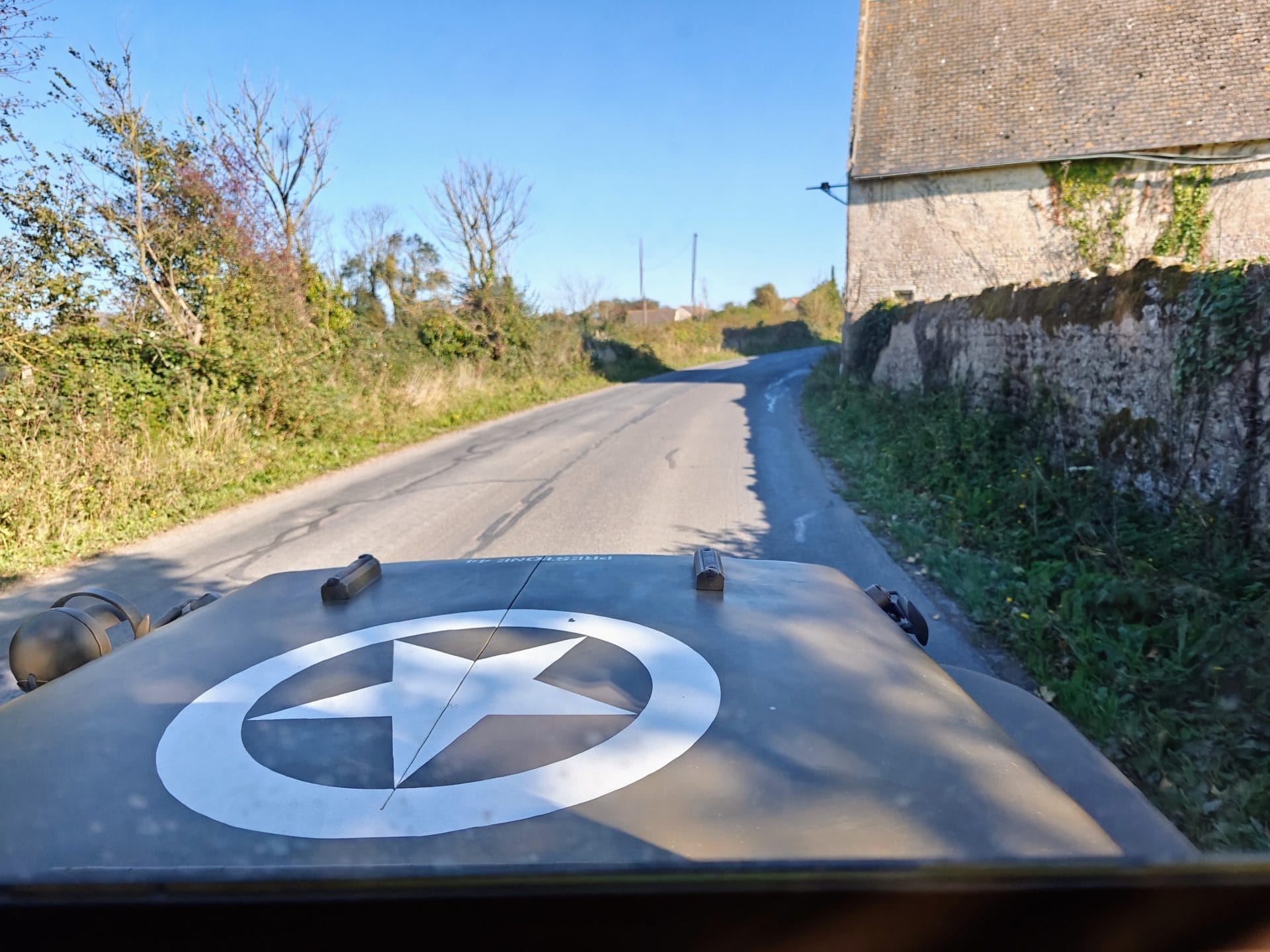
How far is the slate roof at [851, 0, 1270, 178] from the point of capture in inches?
642

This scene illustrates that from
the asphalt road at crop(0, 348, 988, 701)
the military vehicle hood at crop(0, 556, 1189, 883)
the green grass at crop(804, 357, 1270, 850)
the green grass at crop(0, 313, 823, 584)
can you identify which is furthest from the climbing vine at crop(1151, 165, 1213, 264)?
the military vehicle hood at crop(0, 556, 1189, 883)

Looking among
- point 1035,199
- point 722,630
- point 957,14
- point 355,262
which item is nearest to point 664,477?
point 722,630

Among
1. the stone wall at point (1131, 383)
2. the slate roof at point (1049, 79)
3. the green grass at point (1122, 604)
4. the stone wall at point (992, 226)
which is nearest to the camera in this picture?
the green grass at point (1122, 604)

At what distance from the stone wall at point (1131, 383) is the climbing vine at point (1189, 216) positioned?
33.0 feet

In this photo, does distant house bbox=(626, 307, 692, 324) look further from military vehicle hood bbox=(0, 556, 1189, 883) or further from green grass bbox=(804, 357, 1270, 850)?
military vehicle hood bbox=(0, 556, 1189, 883)

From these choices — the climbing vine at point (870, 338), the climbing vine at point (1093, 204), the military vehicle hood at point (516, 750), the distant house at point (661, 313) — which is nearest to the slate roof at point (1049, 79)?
the climbing vine at point (1093, 204)

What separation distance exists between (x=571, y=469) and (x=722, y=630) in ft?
30.2

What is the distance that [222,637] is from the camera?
6.05 ft

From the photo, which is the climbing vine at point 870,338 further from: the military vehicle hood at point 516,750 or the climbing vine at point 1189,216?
the military vehicle hood at point 516,750

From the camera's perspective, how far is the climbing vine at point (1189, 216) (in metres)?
16.4

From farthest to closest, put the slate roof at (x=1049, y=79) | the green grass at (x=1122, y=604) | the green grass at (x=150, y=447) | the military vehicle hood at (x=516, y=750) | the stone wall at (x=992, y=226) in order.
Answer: the slate roof at (x=1049, y=79)
the stone wall at (x=992, y=226)
the green grass at (x=150, y=447)
the green grass at (x=1122, y=604)
the military vehicle hood at (x=516, y=750)

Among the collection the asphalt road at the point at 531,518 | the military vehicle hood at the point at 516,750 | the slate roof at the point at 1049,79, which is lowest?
the asphalt road at the point at 531,518

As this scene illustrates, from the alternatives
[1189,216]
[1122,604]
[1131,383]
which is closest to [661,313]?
[1189,216]

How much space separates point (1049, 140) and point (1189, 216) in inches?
135
